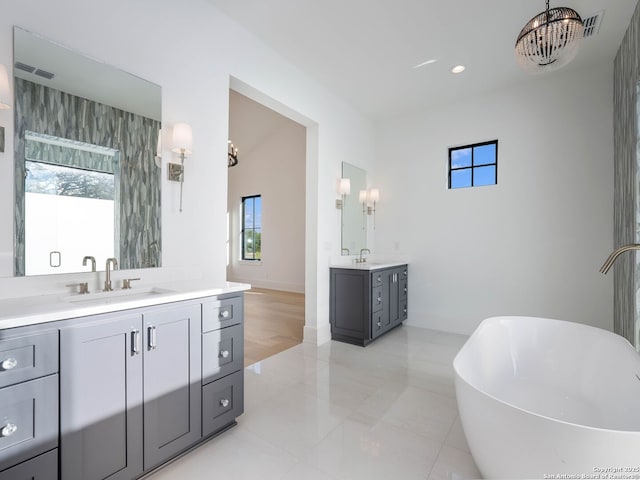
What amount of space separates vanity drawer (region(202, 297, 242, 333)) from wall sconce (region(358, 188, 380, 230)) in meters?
2.93

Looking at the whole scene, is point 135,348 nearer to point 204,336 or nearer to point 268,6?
point 204,336

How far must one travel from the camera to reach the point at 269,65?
306cm

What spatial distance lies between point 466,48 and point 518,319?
2.62 meters

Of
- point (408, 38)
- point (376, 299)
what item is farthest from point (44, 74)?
point (376, 299)

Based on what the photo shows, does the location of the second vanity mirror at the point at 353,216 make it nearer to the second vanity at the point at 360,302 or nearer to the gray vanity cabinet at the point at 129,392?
the second vanity at the point at 360,302

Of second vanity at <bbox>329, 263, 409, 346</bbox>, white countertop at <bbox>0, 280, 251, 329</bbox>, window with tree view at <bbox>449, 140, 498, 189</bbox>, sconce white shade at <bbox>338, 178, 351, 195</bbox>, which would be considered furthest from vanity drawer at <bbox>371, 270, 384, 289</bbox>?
white countertop at <bbox>0, 280, 251, 329</bbox>

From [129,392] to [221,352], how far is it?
0.54 m

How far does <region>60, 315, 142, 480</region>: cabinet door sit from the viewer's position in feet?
4.22

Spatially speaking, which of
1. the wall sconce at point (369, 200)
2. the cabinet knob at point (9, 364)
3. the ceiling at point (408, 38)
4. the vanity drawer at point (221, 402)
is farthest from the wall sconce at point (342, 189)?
the cabinet knob at point (9, 364)

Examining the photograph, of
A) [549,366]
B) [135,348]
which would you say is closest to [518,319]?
[549,366]

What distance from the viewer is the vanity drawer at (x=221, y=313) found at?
184 centimetres

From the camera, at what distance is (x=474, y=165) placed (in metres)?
4.17

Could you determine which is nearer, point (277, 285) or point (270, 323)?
point (270, 323)

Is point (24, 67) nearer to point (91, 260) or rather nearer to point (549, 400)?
point (91, 260)
